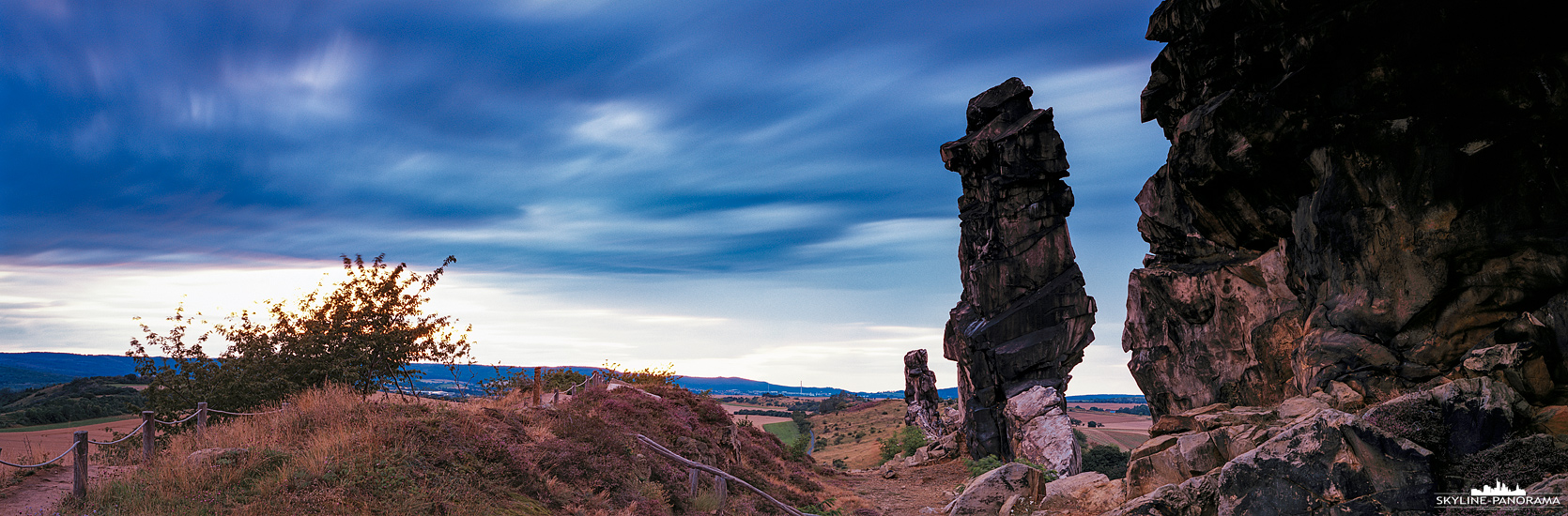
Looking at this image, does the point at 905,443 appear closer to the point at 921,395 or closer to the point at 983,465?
the point at 921,395

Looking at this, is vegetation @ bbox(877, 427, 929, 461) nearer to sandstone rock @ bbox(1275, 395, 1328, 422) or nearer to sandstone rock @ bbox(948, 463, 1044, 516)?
sandstone rock @ bbox(948, 463, 1044, 516)

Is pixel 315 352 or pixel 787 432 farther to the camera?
pixel 787 432

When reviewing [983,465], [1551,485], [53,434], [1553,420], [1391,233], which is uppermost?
[1391,233]

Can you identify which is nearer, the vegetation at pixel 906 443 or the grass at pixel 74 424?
the grass at pixel 74 424

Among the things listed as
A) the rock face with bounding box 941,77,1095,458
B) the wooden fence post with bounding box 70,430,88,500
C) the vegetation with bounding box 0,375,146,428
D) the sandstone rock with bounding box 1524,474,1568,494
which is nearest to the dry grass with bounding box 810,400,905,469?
the rock face with bounding box 941,77,1095,458

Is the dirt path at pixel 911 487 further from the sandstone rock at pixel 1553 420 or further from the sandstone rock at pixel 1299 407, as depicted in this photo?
the sandstone rock at pixel 1553 420

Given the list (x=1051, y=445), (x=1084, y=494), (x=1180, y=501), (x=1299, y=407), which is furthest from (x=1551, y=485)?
(x=1051, y=445)

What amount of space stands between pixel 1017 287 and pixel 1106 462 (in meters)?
16.1

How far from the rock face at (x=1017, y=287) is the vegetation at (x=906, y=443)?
26.3ft

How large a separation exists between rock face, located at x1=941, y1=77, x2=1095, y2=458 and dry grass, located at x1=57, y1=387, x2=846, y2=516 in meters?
20.0

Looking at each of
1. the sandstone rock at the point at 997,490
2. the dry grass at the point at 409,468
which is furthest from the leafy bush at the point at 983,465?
the dry grass at the point at 409,468

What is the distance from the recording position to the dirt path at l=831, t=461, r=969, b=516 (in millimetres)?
27531

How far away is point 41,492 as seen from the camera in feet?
40.3

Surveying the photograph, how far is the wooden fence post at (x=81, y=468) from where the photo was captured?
37.4 feet
